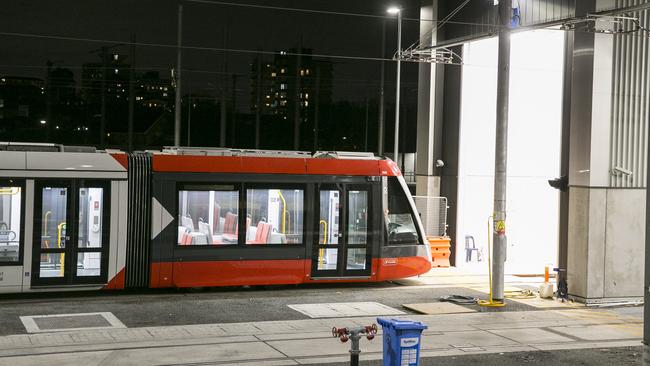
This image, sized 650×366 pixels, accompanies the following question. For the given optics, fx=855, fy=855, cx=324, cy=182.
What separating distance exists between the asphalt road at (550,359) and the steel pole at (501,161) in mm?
4525

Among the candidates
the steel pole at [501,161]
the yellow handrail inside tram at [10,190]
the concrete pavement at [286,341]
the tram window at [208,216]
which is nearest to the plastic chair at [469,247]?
the steel pole at [501,161]

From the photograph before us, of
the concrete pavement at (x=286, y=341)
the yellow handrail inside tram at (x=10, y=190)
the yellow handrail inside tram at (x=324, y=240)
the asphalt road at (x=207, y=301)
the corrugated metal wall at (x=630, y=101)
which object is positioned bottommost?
the concrete pavement at (x=286, y=341)

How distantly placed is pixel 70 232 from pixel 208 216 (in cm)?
280

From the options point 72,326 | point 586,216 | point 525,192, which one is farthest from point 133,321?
point 525,192

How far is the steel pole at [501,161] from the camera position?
17422mm

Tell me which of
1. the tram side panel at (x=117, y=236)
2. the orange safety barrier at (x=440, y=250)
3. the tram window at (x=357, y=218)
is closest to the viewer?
the tram side panel at (x=117, y=236)

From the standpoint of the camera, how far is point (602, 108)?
17.4 m

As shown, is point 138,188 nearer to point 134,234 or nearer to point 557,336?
Answer: point 134,234

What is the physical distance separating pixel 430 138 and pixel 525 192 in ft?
13.0

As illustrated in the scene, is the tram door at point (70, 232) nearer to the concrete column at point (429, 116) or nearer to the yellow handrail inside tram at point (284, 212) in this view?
the yellow handrail inside tram at point (284, 212)

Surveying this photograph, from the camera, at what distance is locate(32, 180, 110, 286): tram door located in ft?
53.8

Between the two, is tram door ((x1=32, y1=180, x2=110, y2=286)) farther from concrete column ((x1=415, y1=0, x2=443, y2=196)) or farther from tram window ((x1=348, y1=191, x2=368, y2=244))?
concrete column ((x1=415, y1=0, x2=443, y2=196))

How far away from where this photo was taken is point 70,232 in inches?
652

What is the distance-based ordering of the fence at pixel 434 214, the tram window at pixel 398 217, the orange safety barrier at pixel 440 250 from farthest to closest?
1. the fence at pixel 434 214
2. the orange safety barrier at pixel 440 250
3. the tram window at pixel 398 217
